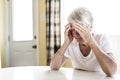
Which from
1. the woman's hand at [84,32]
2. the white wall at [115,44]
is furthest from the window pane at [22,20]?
the woman's hand at [84,32]

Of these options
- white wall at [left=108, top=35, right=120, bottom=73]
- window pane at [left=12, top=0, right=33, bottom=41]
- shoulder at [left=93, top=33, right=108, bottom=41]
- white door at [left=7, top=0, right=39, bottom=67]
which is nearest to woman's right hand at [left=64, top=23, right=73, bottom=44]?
shoulder at [left=93, top=33, right=108, bottom=41]

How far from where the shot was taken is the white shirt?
4.82ft

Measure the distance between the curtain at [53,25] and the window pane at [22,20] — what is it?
2.12ft

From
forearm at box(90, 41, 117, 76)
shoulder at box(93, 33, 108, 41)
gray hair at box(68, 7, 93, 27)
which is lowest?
forearm at box(90, 41, 117, 76)

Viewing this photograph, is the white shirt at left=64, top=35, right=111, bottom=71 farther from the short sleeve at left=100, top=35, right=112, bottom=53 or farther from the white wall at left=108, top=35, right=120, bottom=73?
the white wall at left=108, top=35, right=120, bottom=73

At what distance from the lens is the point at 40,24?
4.30m

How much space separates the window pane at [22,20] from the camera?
4676 millimetres

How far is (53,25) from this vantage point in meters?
4.08

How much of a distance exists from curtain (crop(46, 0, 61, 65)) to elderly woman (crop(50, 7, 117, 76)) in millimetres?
2395

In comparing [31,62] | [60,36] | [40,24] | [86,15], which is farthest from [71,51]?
[31,62]

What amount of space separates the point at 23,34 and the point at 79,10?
3.46 meters

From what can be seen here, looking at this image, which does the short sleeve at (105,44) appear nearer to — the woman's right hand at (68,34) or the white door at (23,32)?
the woman's right hand at (68,34)

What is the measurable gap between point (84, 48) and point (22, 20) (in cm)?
342

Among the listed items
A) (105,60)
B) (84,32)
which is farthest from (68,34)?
(105,60)
